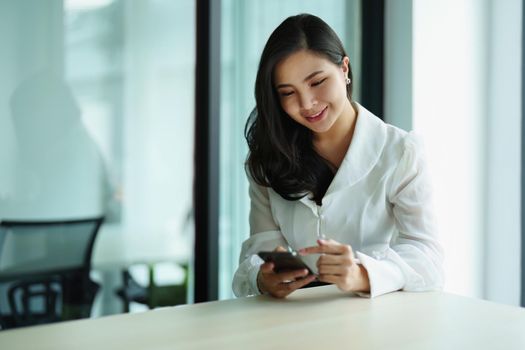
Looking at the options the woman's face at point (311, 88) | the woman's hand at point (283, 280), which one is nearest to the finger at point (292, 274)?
the woman's hand at point (283, 280)

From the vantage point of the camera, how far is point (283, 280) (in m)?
1.30

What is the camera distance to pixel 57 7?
6.72ft

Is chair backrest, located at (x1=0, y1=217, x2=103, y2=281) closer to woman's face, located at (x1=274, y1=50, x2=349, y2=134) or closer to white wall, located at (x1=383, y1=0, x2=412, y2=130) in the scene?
woman's face, located at (x1=274, y1=50, x2=349, y2=134)

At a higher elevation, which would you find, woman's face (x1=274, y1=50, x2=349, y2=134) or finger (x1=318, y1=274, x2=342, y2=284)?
woman's face (x1=274, y1=50, x2=349, y2=134)

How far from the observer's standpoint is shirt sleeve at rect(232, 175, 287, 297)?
153 cm

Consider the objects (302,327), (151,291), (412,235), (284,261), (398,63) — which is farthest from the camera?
(398,63)

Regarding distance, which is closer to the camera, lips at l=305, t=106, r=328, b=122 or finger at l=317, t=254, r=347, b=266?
finger at l=317, t=254, r=347, b=266

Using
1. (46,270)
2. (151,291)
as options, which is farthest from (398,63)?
(46,270)

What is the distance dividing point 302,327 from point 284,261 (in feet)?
0.73

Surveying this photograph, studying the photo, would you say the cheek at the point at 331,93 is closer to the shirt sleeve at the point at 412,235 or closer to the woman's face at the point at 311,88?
the woman's face at the point at 311,88

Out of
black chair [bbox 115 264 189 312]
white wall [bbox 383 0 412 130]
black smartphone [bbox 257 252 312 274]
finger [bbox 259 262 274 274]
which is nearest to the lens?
black smartphone [bbox 257 252 312 274]

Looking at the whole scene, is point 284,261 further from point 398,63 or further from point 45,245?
point 398,63

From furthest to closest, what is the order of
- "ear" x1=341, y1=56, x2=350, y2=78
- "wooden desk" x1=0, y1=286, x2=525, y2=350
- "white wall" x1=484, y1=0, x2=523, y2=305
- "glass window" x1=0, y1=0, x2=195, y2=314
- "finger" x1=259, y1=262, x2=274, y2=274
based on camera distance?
"white wall" x1=484, y1=0, x2=523, y2=305 < "glass window" x1=0, y1=0, x2=195, y2=314 < "ear" x1=341, y1=56, x2=350, y2=78 < "finger" x1=259, y1=262, x2=274, y2=274 < "wooden desk" x1=0, y1=286, x2=525, y2=350

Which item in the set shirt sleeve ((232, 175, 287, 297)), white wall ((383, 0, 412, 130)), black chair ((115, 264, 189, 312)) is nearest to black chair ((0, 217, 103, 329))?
black chair ((115, 264, 189, 312))
